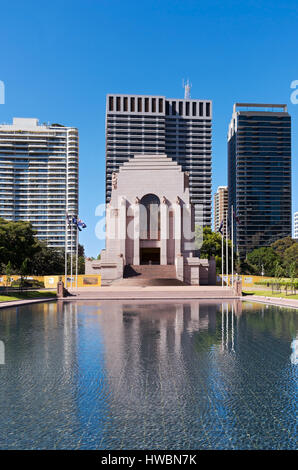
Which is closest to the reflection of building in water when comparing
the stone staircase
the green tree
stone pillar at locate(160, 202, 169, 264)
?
the stone staircase

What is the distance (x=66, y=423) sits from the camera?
903cm

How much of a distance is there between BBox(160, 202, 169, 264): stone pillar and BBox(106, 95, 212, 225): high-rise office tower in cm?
9338

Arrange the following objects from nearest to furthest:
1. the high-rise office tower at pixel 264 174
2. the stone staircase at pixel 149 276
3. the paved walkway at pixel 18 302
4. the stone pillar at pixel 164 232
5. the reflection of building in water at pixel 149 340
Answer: the reflection of building in water at pixel 149 340 < the paved walkway at pixel 18 302 < the stone staircase at pixel 149 276 < the stone pillar at pixel 164 232 < the high-rise office tower at pixel 264 174

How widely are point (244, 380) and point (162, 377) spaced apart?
2594 mm

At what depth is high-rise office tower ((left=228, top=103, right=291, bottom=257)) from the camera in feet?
595

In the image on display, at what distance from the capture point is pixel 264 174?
598 feet

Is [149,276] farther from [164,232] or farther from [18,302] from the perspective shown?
[18,302]

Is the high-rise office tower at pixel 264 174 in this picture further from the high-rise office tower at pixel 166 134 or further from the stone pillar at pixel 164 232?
the stone pillar at pixel 164 232

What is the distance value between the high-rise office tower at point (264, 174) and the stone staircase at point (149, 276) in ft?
401

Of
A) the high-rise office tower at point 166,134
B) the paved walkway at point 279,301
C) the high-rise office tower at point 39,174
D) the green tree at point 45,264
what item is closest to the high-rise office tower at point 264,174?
the high-rise office tower at point 166,134

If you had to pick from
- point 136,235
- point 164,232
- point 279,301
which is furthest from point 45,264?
point 279,301

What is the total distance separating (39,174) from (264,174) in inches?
3950

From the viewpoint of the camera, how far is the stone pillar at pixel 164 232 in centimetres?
6931
